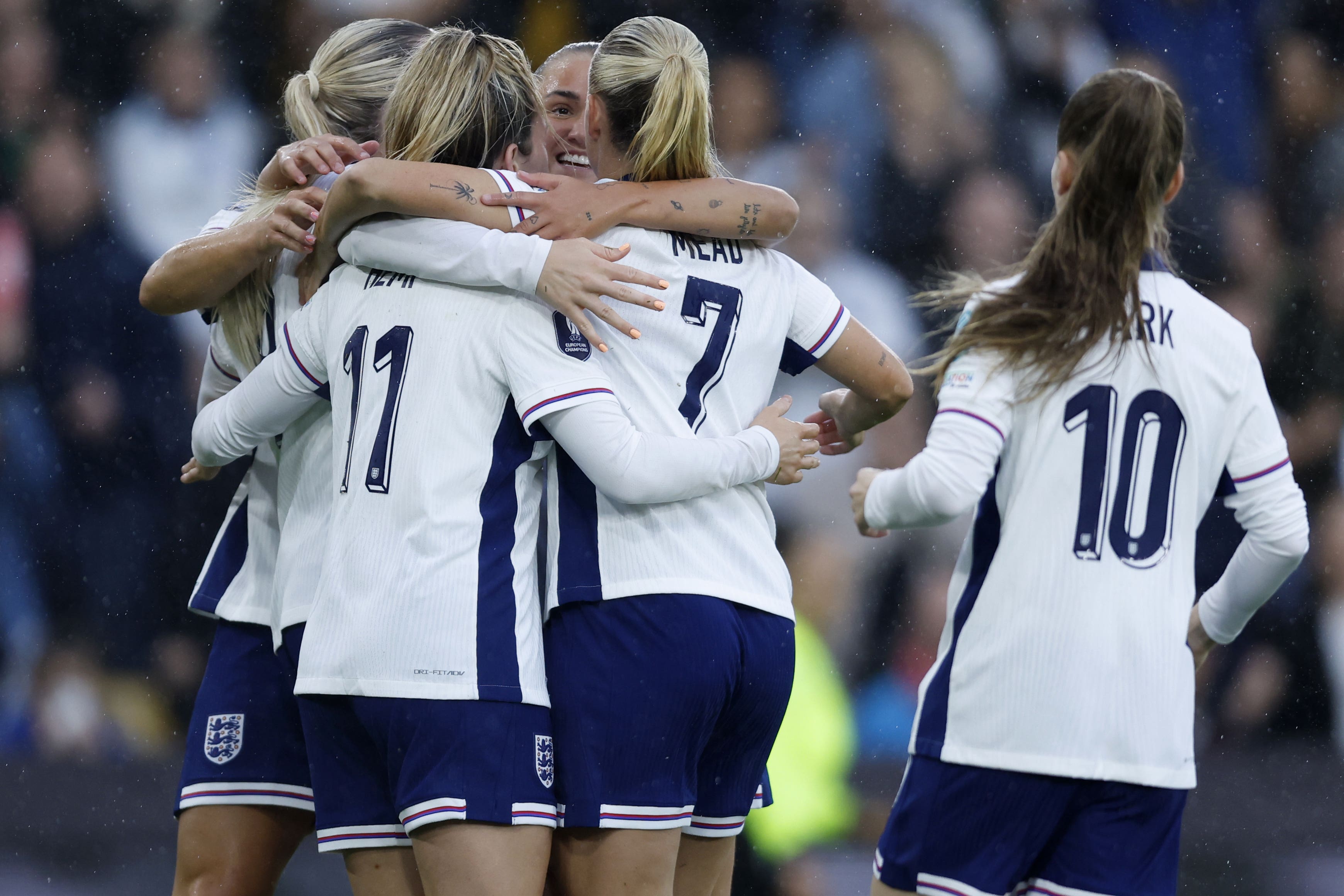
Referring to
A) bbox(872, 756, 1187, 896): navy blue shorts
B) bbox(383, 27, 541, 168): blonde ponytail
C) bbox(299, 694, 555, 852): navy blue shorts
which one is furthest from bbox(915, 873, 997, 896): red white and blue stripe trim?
bbox(383, 27, 541, 168): blonde ponytail

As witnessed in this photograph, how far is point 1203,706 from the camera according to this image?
427 cm

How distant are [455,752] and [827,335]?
0.83m

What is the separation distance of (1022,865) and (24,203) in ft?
12.9

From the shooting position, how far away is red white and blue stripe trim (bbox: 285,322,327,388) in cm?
185

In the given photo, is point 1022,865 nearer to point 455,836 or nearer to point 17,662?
point 455,836

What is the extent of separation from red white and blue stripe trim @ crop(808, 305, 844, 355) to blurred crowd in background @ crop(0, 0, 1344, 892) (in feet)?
7.69

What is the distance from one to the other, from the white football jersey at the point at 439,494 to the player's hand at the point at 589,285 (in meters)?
0.05

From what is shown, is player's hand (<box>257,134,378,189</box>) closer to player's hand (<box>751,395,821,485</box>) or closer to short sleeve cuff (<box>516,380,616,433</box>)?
short sleeve cuff (<box>516,380,616,433</box>)

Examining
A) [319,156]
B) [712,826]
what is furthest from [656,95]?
[712,826]

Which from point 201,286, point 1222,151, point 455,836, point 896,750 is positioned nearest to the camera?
point 455,836

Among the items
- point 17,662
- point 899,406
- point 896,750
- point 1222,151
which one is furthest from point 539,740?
point 1222,151

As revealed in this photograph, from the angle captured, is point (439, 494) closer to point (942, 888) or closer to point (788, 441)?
point (788, 441)

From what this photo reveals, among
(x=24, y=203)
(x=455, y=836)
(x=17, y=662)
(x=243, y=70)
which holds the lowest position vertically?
(x=17, y=662)

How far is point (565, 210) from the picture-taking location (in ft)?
5.92
